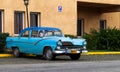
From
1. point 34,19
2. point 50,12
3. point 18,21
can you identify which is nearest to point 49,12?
point 50,12

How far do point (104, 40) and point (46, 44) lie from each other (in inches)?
378

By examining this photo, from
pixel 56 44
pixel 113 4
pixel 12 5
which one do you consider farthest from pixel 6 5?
pixel 113 4

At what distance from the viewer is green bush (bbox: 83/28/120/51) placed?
3159 centimetres

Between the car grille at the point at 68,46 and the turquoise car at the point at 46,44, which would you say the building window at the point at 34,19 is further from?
the car grille at the point at 68,46

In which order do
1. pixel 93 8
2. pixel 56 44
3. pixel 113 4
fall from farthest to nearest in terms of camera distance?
pixel 93 8, pixel 113 4, pixel 56 44

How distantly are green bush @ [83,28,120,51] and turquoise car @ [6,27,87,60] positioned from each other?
7.58 m

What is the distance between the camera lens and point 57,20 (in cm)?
3091

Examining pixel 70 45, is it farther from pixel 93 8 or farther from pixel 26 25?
pixel 93 8

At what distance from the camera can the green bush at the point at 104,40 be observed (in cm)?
3159

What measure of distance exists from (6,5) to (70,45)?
715 centimetres

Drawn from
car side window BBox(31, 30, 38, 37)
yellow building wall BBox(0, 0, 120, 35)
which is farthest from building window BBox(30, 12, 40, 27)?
car side window BBox(31, 30, 38, 37)

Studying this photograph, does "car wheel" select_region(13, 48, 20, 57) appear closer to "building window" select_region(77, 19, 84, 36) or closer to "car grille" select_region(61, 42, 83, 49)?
"car grille" select_region(61, 42, 83, 49)

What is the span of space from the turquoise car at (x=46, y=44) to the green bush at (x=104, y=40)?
24.9 feet

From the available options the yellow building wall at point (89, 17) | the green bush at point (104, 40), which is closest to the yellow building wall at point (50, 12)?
the green bush at point (104, 40)
